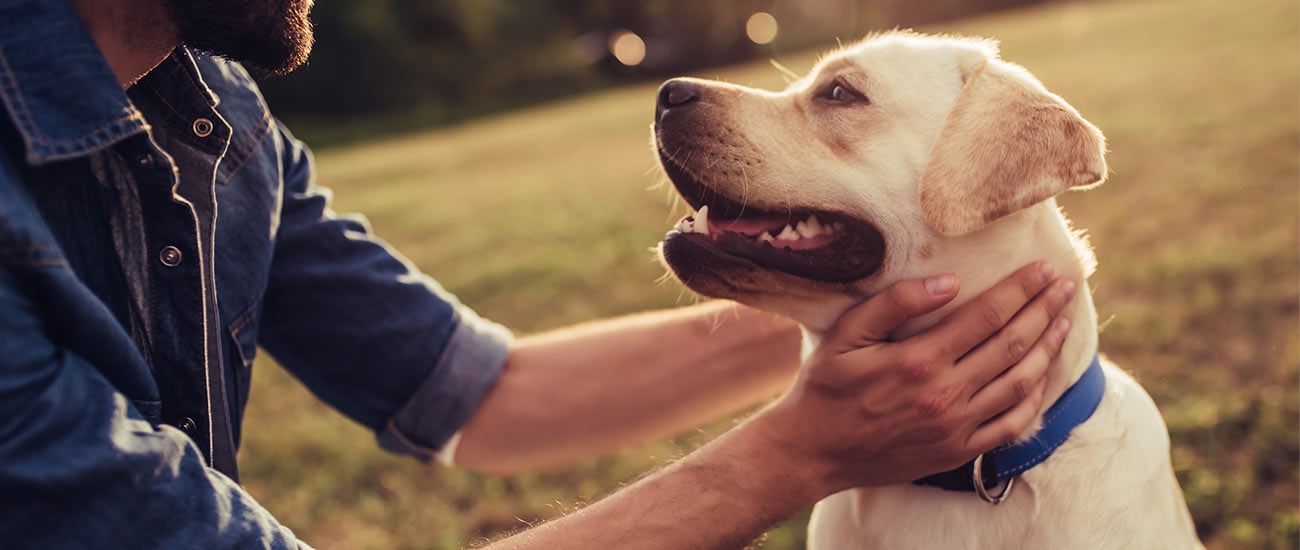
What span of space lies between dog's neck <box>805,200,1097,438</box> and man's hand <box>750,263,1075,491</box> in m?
0.08

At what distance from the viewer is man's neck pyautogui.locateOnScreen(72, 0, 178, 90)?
2.04 metres

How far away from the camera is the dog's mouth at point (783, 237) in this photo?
2461mm

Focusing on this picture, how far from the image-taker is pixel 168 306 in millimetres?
2113

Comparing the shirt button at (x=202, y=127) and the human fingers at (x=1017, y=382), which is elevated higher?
the shirt button at (x=202, y=127)

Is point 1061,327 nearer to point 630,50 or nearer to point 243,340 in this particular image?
point 243,340

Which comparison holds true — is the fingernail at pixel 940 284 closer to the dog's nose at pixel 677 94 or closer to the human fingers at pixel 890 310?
the human fingers at pixel 890 310

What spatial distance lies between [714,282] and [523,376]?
87 centimetres

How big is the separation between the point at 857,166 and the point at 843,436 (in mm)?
733

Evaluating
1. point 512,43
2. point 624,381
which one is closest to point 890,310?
point 624,381

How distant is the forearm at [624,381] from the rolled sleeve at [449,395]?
8 centimetres

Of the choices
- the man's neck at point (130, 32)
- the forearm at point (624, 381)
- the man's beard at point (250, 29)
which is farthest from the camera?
the forearm at point (624, 381)

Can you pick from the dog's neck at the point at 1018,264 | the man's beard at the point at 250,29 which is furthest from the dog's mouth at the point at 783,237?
the man's beard at the point at 250,29

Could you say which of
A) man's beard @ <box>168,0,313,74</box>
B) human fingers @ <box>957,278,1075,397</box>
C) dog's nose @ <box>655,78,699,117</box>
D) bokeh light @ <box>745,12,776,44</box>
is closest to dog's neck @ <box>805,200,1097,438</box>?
Result: human fingers @ <box>957,278,1075,397</box>

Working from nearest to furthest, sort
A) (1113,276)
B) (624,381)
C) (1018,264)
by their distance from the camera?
(1018,264)
(624,381)
(1113,276)
